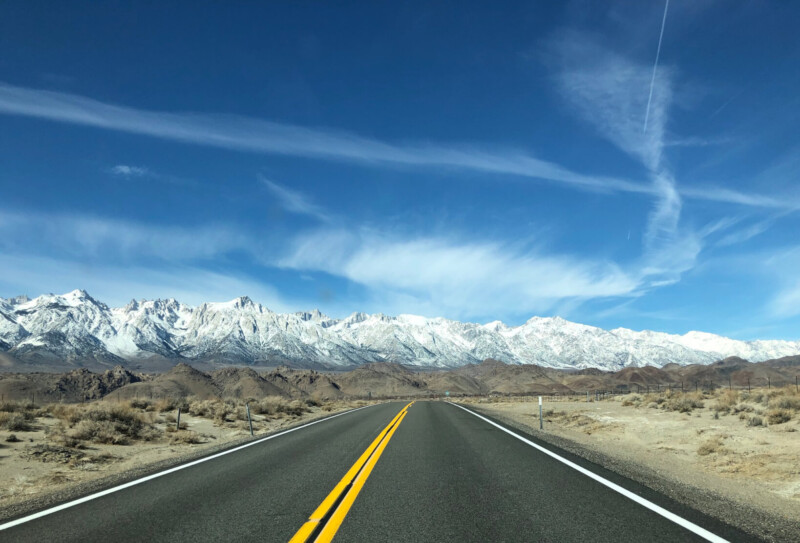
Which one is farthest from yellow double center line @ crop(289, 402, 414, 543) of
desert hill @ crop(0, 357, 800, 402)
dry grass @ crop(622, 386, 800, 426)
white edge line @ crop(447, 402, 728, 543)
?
desert hill @ crop(0, 357, 800, 402)

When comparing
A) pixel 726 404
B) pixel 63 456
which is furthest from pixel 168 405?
pixel 726 404

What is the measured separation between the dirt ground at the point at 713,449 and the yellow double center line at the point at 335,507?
18.4 feet

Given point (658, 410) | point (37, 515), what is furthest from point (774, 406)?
point (37, 515)

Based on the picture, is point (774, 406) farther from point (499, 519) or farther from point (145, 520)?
point (145, 520)

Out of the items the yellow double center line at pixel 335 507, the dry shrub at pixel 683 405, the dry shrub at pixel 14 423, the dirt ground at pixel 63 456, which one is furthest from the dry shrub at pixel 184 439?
the dry shrub at pixel 683 405

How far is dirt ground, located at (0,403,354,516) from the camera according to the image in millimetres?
9734

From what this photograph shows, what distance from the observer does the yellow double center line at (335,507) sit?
16.3 feet

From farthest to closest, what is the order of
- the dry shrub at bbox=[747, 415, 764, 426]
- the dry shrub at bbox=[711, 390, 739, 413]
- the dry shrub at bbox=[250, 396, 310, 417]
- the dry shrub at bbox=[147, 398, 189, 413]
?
the dry shrub at bbox=[250, 396, 310, 417] → the dry shrub at bbox=[147, 398, 189, 413] → the dry shrub at bbox=[711, 390, 739, 413] → the dry shrub at bbox=[747, 415, 764, 426]

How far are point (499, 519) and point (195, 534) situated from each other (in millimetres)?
3346

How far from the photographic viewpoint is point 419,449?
452 inches

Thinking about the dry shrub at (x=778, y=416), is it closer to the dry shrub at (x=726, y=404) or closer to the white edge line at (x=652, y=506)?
the dry shrub at (x=726, y=404)

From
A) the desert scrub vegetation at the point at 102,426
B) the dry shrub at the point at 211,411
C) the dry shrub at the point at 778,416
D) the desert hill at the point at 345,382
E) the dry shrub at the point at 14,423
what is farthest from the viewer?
the desert hill at the point at 345,382

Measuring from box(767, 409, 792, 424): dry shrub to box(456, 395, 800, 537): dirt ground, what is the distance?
0.55ft

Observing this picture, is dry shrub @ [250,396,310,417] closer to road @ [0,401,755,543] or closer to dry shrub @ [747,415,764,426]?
road @ [0,401,755,543]
